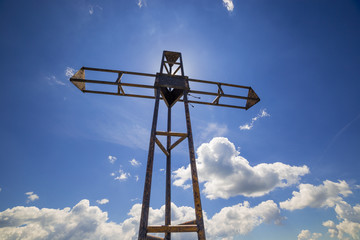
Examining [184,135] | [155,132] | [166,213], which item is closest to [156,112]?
[155,132]

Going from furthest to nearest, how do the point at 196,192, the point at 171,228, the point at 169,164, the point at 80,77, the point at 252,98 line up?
the point at 252,98
the point at 80,77
the point at 169,164
the point at 196,192
the point at 171,228

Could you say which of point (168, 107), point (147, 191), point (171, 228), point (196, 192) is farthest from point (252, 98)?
point (171, 228)

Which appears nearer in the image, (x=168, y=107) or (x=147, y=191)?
(x=147, y=191)

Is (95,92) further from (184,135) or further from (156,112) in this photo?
(184,135)

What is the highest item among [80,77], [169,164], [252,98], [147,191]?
[80,77]

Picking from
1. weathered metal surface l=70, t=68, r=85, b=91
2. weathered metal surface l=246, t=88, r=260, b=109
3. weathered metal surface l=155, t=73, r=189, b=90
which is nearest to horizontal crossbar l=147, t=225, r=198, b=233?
weathered metal surface l=155, t=73, r=189, b=90

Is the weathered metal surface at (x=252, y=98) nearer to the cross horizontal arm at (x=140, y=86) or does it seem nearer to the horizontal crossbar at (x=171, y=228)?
the cross horizontal arm at (x=140, y=86)

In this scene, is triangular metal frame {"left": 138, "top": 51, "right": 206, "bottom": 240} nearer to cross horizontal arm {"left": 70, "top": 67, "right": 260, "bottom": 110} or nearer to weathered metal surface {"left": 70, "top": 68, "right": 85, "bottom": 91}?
cross horizontal arm {"left": 70, "top": 67, "right": 260, "bottom": 110}

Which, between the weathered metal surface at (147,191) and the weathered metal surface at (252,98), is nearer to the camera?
the weathered metal surface at (147,191)

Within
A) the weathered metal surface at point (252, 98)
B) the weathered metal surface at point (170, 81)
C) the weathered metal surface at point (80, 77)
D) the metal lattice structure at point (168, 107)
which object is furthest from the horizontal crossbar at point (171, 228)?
the weathered metal surface at point (80, 77)

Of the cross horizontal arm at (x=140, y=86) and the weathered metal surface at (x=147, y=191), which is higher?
the cross horizontal arm at (x=140, y=86)

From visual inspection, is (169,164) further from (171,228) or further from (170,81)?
(170,81)

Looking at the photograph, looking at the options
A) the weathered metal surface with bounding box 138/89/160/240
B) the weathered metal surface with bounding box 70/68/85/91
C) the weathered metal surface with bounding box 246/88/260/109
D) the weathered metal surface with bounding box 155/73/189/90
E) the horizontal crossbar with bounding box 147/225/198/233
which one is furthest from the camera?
the weathered metal surface with bounding box 246/88/260/109

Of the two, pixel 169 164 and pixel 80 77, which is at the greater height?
pixel 80 77
